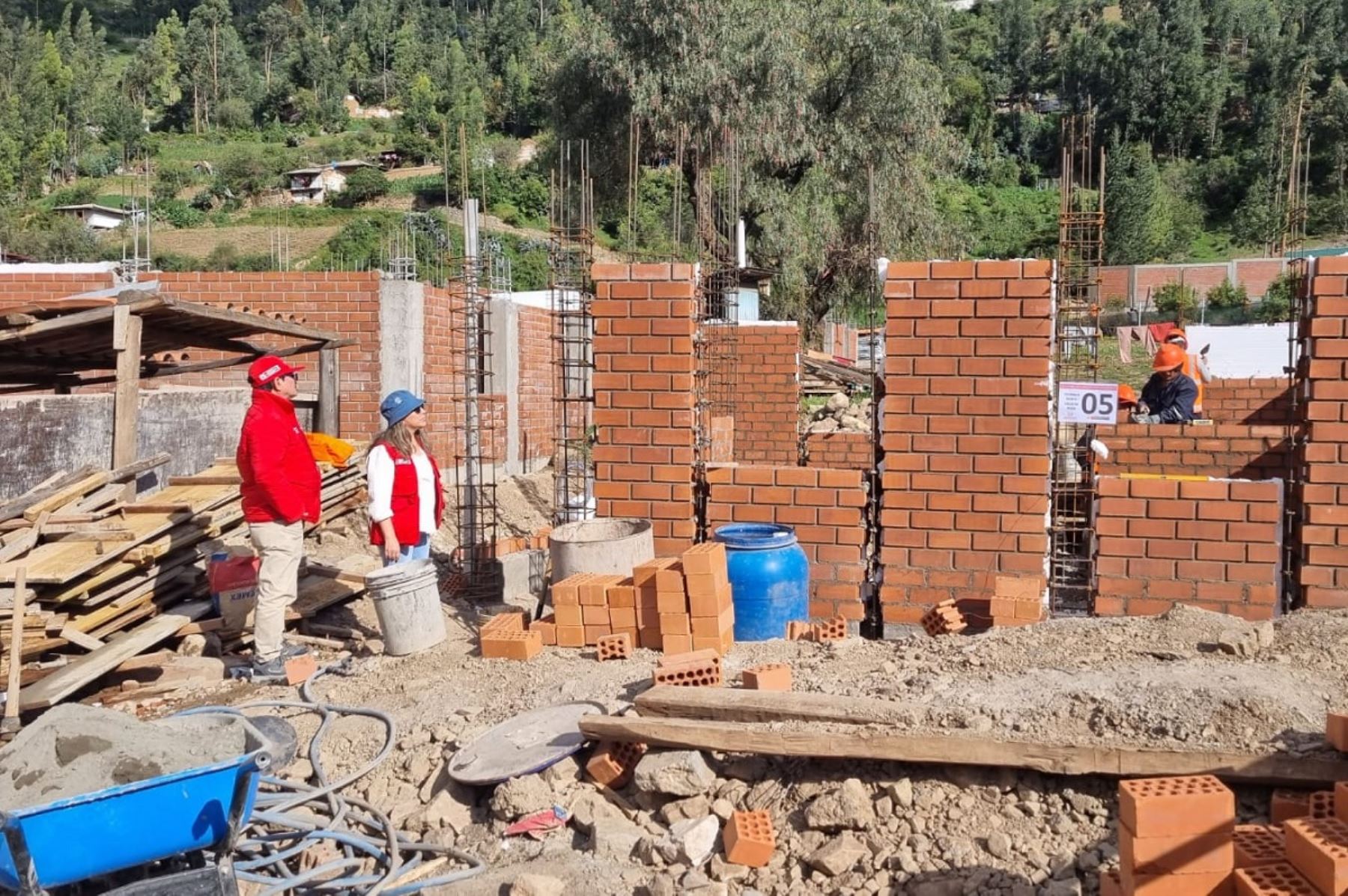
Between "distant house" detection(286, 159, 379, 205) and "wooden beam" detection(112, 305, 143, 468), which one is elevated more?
"distant house" detection(286, 159, 379, 205)

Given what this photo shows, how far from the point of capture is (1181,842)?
266cm

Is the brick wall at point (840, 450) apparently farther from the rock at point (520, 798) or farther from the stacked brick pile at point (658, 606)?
the rock at point (520, 798)

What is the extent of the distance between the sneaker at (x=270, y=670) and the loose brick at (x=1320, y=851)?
15.7 ft

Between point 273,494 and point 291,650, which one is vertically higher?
point 273,494

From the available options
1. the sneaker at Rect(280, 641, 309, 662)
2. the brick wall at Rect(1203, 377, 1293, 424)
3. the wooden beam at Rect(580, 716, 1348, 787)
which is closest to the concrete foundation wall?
the sneaker at Rect(280, 641, 309, 662)

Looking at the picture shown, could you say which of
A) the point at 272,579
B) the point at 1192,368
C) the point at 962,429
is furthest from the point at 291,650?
the point at 1192,368

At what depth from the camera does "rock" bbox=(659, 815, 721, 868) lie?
3537 millimetres

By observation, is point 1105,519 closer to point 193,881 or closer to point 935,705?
point 935,705

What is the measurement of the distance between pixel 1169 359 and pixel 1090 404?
72.1 inches

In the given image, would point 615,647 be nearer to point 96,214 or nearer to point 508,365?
point 508,365

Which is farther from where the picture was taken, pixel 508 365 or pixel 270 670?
pixel 508 365

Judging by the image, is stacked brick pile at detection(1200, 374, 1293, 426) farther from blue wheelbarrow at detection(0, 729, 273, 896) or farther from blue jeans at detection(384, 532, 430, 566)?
blue wheelbarrow at detection(0, 729, 273, 896)

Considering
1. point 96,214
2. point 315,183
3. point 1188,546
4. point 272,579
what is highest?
point 315,183

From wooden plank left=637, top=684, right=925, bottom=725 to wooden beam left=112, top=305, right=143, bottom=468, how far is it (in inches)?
193
